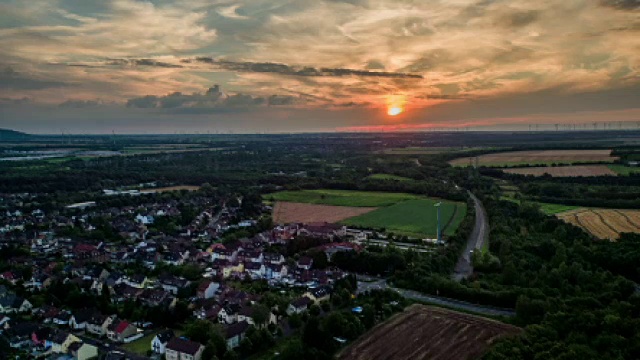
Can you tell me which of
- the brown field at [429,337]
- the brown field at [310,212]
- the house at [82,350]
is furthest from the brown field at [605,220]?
the house at [82,350]

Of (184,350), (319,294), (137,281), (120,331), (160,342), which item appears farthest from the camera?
(137,281)

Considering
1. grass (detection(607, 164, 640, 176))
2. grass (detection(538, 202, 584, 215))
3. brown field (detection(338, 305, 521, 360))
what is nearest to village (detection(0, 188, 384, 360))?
brown field (detection(338, 305, 521, 360))

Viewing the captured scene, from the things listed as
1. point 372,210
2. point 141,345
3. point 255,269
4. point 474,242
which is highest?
point 372,210

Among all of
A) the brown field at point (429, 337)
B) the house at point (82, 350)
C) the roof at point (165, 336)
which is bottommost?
the house at point (82, 350)

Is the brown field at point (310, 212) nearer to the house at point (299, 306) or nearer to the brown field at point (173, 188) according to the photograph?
the brown field at point (173, 188)

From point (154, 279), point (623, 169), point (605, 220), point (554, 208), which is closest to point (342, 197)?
point (554, 208)

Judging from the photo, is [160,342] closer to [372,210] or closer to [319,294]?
[319,294]

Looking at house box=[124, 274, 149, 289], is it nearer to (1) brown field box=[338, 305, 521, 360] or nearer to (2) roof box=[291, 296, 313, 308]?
(2) roof box=[291, 296, 313, 308]
